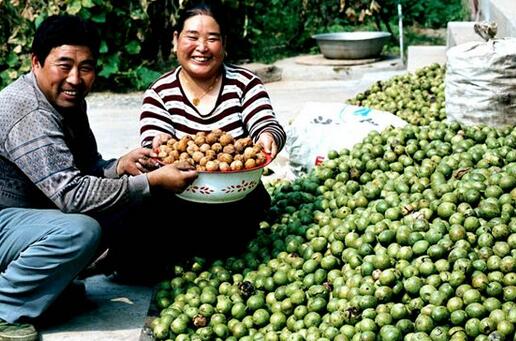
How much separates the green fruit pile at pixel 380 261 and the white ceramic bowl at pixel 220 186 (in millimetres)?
414

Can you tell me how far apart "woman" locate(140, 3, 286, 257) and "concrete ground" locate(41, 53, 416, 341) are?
1.39 ft

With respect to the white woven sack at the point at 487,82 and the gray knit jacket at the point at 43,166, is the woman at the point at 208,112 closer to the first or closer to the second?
the gray knit jacket at the point at 43,166

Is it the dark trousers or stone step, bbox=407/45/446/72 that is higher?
the dark trousers

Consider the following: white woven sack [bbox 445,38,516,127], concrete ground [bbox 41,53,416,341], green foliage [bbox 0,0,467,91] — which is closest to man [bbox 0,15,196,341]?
concrete ground [bbox 41,53,416,341]

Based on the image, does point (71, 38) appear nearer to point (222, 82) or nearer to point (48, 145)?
point (48, 145)

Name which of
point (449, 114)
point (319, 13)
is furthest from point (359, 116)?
point (319, 13)

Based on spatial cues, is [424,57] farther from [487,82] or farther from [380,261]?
[380,261]

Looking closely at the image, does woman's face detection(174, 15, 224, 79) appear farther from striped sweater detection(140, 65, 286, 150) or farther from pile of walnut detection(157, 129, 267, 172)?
pile of walnut detection(157, 129, 267, 172)

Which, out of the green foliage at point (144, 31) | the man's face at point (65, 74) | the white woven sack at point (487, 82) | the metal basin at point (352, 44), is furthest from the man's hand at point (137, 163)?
the metal basin at point (352, 44)

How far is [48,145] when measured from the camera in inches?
131

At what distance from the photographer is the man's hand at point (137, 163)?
366 centimetres

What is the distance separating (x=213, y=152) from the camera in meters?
3.59

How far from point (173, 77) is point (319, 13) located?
327 inches

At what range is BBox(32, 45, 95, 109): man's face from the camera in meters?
3.41
